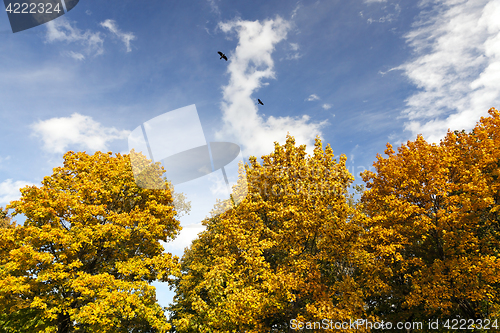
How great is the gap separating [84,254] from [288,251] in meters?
12.9

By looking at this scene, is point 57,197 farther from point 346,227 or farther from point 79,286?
point 346,227

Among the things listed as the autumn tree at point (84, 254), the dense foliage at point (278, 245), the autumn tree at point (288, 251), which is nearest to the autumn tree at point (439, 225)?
the dense foliage at point (278, 245)

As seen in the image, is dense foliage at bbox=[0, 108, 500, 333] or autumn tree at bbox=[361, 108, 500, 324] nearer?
dense foliage at bbox=[0, 108, 500, 333]

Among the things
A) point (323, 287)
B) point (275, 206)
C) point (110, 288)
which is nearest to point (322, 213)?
point (275, 206)

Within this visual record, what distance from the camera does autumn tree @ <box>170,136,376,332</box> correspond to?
13.6 m

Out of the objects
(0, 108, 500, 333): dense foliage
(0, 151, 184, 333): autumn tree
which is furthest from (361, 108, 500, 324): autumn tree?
(0, 151, 184, 333): autumn tree

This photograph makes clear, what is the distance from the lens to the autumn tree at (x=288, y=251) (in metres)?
13.6

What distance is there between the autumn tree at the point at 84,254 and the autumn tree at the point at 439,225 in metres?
13.2

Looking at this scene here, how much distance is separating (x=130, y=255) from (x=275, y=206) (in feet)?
34.2

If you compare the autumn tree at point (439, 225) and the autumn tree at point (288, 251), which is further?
the autumn tree at point (439, 225)

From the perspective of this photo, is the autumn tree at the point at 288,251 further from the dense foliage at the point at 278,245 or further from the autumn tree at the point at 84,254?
the autumn tree at the point at 84,254

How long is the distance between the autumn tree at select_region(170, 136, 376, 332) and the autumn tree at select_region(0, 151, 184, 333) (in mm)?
3804

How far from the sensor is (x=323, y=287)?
14305 millimetres

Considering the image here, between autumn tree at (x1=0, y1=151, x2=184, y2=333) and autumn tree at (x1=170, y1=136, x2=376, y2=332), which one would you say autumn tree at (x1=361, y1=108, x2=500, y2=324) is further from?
autumn tree at (x1=0, y1=151, x2=184, y2=333)
